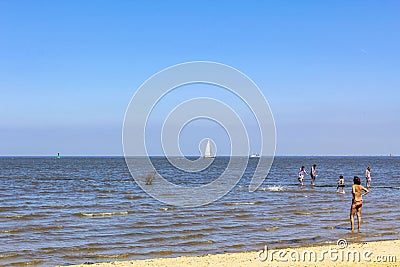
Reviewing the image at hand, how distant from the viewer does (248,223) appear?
20953mm

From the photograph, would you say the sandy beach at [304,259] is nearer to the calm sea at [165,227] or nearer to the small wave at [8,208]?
the calm sea at [165,227]

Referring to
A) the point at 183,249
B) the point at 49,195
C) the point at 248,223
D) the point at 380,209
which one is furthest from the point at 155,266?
the point at 49,195

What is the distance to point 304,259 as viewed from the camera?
1250cm

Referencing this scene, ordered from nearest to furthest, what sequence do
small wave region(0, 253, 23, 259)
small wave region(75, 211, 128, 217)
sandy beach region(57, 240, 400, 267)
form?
sandy beach region(57, 240, 400, 267) → small wave region(0, 253, 23, 259) → small wave region(75, 211, 128, 217)

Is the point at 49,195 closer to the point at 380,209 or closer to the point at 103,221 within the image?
the point at 103,221

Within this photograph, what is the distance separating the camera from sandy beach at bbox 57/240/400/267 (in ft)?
39.9

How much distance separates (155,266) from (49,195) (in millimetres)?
24652

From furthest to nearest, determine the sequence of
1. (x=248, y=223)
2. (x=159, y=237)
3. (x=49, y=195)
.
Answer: (x=49, y=195) < (x=248, y=223) < (x=159, y=237)

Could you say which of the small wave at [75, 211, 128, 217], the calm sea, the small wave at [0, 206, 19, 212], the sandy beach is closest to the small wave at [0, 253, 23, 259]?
the calm sea

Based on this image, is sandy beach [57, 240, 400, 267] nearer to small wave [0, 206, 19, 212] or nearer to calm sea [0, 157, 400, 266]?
calm sea [0, 157, 400, 266]

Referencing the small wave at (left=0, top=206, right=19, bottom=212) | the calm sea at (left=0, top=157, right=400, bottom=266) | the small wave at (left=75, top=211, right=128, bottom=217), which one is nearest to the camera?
the calm sea at (left=0, top=157, right=400, bottom=266)

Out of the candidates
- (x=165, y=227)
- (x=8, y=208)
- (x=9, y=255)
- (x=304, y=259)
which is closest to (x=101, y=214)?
(x=165, y=227)

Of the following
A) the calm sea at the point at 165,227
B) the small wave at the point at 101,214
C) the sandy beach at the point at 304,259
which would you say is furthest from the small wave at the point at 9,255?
the small wave at the point at 101,214

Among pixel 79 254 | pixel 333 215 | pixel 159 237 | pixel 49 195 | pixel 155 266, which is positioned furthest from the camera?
pixel 49 195
